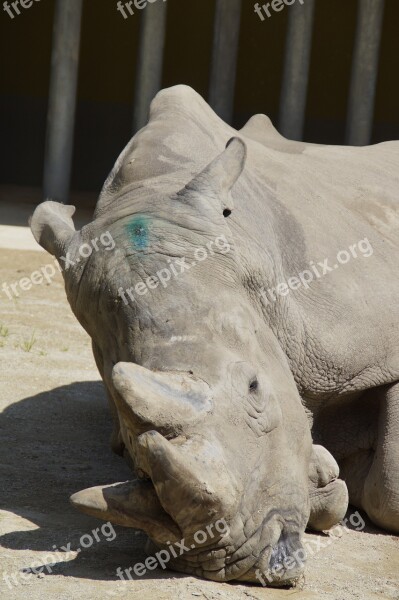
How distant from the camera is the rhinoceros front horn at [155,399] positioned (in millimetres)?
3365

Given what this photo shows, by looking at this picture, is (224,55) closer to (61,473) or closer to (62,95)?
(62,95)

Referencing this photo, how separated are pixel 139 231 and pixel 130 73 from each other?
1370 cm

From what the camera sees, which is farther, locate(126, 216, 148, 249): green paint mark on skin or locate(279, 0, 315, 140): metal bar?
locate(279, 0, 315, 140): metal bar

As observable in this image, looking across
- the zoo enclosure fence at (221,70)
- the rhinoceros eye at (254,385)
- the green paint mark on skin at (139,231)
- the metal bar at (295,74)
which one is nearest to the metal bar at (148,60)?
the zoo enclosure fence at (221,70)

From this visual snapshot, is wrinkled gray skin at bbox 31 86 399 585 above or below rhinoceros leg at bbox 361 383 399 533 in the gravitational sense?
above

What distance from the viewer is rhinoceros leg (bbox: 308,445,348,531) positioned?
3934 mm

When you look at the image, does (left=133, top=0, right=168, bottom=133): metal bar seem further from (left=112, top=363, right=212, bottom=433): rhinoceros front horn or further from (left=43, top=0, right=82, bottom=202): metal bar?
(left=112, top=363, right=212, bottom=433): rhinoceros front horn

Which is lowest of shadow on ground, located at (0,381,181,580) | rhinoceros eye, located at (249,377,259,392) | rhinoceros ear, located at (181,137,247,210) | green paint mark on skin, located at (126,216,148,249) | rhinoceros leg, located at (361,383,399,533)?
shadow on ground, located at (0,381,181,580)

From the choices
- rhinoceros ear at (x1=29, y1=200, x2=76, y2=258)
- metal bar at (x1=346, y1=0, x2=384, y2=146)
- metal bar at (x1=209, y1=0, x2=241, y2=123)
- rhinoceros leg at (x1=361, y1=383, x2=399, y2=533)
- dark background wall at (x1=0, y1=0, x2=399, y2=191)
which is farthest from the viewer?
dark background wall at (x1=0, y1=0, x2=399, y2=191)

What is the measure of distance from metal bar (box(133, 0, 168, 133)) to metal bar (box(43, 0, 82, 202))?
79cm

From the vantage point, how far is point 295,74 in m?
14.3

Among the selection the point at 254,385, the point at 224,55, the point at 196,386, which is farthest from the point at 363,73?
the point at 196,386

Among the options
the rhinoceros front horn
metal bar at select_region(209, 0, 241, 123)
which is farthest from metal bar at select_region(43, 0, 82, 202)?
the rhinoceros front horn

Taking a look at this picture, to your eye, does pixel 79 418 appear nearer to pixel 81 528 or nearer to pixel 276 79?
pixel 81 528
